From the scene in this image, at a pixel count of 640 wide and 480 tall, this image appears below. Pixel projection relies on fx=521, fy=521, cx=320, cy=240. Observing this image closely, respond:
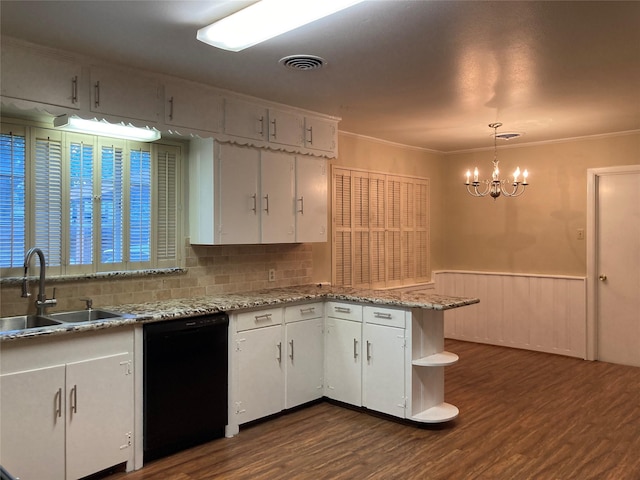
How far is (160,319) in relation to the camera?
10.4 feet

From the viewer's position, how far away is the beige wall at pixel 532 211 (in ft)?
18.6

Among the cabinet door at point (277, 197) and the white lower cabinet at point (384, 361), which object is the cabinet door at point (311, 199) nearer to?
the cabinet door at point (277, 197)

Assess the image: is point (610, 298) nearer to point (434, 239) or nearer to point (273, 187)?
point (434, 239)

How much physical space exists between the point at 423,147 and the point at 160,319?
423 centimetres

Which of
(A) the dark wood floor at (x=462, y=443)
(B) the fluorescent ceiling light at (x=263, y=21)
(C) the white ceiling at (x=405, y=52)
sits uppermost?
(C) the white ceiling at (x=405, y=52)

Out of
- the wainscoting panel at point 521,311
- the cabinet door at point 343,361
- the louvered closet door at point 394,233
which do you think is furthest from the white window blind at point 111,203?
the wainscoting panel at point 521,311

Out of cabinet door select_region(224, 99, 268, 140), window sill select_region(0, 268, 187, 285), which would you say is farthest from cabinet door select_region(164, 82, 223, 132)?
window sill select_region(0, 268, 187, 285)

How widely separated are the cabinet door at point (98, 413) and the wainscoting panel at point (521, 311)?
4.53m

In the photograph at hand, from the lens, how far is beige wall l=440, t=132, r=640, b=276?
18.6 feet

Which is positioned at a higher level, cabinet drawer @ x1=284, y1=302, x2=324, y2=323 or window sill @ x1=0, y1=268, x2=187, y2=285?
window sill @ x1=0, y1=268, x2=187, y2=285

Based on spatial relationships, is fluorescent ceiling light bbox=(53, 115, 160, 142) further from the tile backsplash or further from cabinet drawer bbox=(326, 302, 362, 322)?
cabinet drawer bbox=(326, 302, 362, 322)

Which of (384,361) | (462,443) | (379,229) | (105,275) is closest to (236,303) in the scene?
(105,275)

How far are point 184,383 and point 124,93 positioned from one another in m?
1.87

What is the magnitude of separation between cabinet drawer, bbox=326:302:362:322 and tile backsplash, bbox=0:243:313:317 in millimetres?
668
